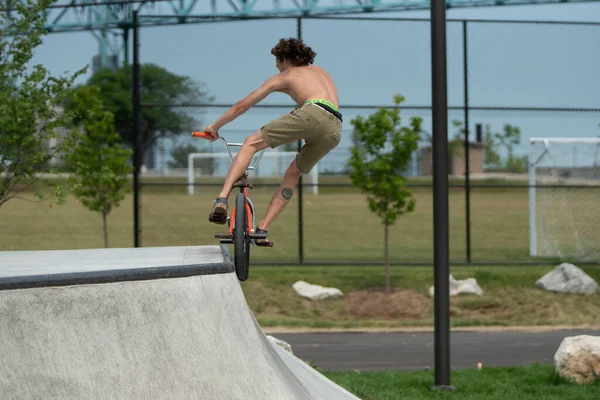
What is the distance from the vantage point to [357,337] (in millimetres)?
12094

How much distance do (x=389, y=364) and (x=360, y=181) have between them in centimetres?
→ 534

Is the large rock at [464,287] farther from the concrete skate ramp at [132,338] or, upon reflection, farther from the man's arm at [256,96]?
the concrete skate ramp at [132,338]

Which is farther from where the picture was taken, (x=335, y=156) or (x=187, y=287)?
(x=335, y=156)

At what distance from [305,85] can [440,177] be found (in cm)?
188

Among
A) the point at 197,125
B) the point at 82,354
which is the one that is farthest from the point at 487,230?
the point at 82,354

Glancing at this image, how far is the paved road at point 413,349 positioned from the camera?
393 inches

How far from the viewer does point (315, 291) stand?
1420 centimetres

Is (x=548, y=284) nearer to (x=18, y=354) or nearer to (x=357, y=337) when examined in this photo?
(x=357, y=337)

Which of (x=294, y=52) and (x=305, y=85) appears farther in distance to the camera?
(x=294, y=52)

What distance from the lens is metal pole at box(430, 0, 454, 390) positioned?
301 inches

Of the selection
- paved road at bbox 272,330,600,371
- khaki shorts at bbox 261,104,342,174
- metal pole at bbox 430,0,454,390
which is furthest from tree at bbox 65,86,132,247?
khaki shorts at bbox 261,104,342,174

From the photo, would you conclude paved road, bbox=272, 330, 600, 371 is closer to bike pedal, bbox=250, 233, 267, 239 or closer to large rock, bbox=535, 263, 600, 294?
large rock, bbox=535, 263, 600, 294

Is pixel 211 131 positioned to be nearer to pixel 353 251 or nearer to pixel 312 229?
pixel 353 251

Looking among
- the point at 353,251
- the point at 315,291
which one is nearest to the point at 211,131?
the point at 315,291
